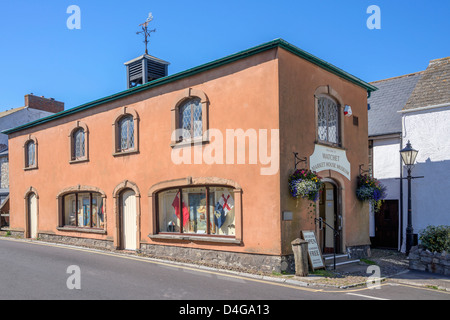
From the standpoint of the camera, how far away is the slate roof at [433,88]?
1500 cm

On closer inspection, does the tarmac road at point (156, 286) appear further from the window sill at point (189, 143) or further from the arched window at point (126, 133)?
the arched window at point (126, 133)

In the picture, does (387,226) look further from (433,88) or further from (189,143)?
(189,143)

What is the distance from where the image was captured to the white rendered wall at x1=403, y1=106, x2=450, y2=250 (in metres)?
14.6

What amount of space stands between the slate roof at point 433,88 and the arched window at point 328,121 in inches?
165

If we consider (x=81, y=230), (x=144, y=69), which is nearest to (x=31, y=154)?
(x=81, y=230)

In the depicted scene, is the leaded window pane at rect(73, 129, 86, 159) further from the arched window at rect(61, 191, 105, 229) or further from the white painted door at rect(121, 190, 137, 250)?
the white painted door at rect(121, 190, 137, 250)

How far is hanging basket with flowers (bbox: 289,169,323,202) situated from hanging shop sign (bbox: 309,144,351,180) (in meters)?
0.94

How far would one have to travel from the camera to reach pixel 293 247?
33.4 ft

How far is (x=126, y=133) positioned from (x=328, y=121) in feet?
23.9

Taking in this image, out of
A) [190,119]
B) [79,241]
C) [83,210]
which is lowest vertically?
[79,241]

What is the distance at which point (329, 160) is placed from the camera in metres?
12.4

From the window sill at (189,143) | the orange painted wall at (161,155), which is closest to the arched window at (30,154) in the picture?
the orange painted wall at (161,155)

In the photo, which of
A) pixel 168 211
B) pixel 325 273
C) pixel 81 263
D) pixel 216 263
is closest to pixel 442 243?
pixel 325 273
